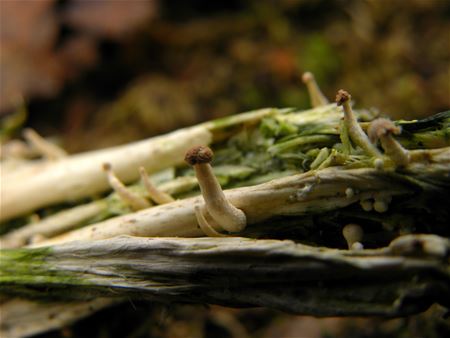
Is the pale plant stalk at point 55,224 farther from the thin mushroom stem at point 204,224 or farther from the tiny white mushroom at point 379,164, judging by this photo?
the tiny white mushroom at point 379,164

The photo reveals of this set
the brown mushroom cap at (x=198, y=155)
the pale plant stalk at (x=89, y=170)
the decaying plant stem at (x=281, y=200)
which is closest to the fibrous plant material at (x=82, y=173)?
the pale plant stalk at (x=89, y=170)

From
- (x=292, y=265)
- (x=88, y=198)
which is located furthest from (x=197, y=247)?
(x=88, y=198)

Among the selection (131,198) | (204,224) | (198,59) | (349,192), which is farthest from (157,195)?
(198,59)

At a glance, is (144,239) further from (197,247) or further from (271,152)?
(271,152)

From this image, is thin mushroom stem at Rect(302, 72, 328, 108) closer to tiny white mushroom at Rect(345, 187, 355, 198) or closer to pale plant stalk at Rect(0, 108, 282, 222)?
pale plant stalk at Rect(0, 108, 282, 222)

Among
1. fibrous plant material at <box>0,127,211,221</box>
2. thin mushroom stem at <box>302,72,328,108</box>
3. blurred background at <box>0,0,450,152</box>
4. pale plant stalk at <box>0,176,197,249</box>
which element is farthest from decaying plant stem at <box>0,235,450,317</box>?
blurred background at <box>0,0,450,152</box>

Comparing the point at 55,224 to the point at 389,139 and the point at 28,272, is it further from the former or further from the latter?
the point at 389,139

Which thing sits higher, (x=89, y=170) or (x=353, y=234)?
(x=89, y=170)
